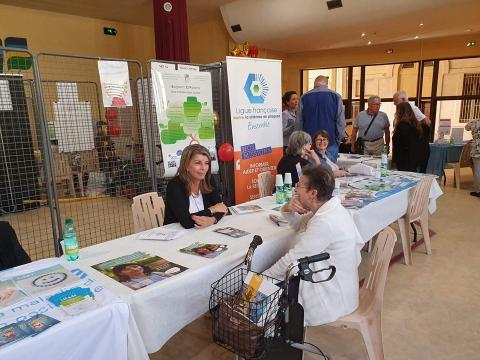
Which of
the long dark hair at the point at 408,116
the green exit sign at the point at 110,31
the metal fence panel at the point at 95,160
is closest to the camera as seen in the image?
the metal fence panel at the point at 95,160

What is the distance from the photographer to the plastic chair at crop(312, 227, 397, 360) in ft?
5.57

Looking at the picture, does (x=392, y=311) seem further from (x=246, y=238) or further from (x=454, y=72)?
(x=454, y=72)

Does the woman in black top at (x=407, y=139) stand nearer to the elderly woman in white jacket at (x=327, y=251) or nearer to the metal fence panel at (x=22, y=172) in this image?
the elderly woman in white jacket at (x=327, y=251)

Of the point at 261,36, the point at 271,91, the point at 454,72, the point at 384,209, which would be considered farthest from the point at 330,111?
the point at 454,72

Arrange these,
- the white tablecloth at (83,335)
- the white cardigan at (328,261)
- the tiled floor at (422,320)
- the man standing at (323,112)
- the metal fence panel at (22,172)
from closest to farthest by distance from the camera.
Answer: the white tablecloth at (83,335)
the white cardigan at (328,261)
the tiled floor at (422,320)
the metal fence panel at (22,172)
the man standing at (323,112)

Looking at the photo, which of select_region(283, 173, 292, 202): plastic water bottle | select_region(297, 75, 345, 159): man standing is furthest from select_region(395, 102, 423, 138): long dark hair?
select_region(283, 173, 292, 202): plastic water bottle

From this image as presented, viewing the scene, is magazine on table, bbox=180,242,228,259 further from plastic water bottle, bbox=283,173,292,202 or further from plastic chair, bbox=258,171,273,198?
plastic chair, bbox=258,171,273,198

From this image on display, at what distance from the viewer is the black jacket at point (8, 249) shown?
1.75 meters

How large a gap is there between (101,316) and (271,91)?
10.4 feet

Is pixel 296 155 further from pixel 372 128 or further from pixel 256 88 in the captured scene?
pixel 372 128

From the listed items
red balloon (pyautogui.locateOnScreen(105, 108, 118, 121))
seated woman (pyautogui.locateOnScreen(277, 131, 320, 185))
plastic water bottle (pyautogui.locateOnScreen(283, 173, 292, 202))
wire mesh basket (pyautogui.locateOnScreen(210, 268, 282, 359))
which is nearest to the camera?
wire mesh basket (pyautogui.locateOnScreen(210, 268, 282, 359))

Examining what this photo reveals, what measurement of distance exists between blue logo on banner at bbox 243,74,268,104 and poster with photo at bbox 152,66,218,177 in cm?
40

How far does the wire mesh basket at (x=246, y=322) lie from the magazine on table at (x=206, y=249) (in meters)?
0.34

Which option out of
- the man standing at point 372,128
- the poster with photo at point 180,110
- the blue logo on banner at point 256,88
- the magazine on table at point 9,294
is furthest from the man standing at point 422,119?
the magazine on table at point 9,294
